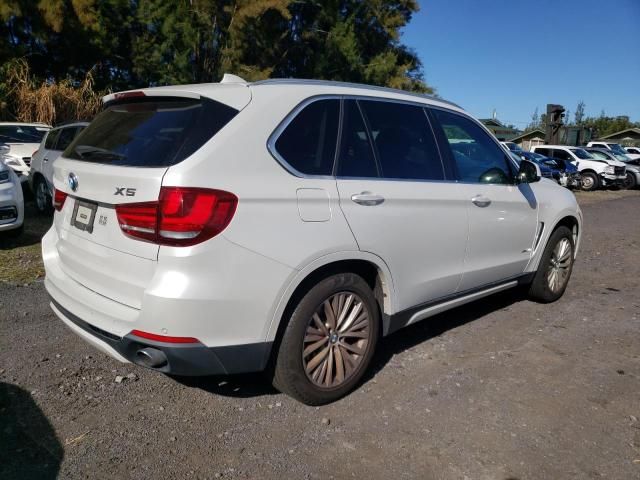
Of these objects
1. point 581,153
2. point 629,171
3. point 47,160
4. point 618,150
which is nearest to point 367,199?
point 47,160

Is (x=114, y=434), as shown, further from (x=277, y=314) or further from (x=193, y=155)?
(x=193, y=155)

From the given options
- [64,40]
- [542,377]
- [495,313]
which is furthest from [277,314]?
[64,40]

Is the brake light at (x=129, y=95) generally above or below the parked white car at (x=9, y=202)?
above

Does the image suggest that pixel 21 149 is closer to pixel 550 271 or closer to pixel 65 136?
pixel 65 136

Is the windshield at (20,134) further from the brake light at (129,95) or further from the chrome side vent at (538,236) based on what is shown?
the chrome side vent at (538,236)

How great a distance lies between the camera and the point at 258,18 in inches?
867

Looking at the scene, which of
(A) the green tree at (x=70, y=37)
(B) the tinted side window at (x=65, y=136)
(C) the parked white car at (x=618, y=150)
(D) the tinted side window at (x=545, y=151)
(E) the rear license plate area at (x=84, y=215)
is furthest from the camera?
(C) the parked white car at (x=618, y=150)

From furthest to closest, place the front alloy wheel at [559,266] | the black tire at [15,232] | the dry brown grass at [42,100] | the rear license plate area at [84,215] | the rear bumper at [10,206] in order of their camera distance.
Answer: the dry brown grass at [42,100]
the black tire at [15,232]
the rear bumper at [10,206]
the front alloy wheel at [559,266]
the rear license plate area at [84,215]

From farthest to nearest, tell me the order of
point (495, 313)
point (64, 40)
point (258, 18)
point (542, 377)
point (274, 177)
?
point (258, 18) < point (64, 40) < point (495, 313) < point (542, 377) < point (274, 177)

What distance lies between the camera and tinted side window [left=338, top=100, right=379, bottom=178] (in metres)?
3.19

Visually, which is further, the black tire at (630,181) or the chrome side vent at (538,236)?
the black tire at (630,181)

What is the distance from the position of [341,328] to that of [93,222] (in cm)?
151

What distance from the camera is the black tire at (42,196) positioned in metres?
8.73

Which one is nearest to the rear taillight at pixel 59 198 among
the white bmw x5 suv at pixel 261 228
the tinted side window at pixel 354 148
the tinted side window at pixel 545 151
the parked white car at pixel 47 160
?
the white bmw x5 suv at pixel 261 228
